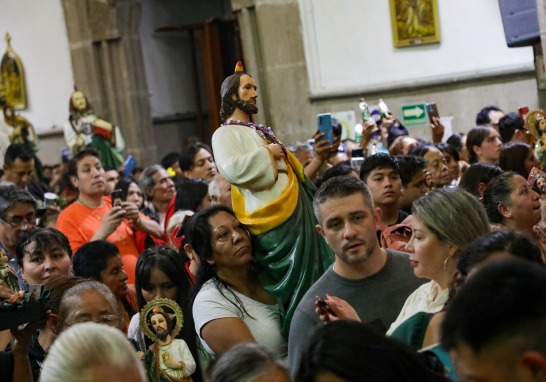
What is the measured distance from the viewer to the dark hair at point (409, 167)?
4621 mm

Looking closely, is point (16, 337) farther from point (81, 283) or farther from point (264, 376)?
point (264, 376)

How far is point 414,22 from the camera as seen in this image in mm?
8914

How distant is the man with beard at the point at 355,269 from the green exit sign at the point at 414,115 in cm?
581

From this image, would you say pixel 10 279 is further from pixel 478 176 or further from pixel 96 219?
pixel 478 176

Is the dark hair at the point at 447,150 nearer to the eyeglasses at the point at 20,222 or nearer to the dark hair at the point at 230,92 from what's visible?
the dark hair at the point at 230,92

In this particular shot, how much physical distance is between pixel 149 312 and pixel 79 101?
23.9 feet

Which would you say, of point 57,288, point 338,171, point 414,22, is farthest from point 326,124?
point 414,22

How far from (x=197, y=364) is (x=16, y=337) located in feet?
2.75

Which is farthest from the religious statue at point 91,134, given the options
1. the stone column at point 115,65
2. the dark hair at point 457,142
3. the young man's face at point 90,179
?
the dark hair at point 457,142

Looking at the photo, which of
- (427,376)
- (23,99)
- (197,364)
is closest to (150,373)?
(197,364)

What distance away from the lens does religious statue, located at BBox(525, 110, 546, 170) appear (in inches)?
180

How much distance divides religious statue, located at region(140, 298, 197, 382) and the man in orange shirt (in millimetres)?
1665

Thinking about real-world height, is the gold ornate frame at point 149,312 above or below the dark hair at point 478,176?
below

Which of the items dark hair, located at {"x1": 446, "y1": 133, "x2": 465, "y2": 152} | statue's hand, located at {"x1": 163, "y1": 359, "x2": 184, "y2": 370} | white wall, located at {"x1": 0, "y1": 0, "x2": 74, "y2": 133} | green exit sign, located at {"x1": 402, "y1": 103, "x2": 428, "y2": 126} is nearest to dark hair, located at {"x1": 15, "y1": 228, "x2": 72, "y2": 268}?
statue's hand, located at {"x1": 163, "y1": 359, "x2": 184, "y2": 370}
